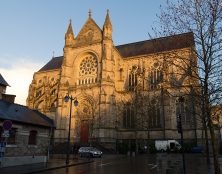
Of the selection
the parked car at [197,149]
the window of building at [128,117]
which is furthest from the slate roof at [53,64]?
the parked car at [197,149]

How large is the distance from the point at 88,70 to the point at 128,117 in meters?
11.6

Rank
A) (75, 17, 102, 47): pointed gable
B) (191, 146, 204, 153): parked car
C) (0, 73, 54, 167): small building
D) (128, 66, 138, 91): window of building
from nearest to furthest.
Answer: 1. (0, 73, 54, 167): small building
2. (191, 146, 204, 153): parked car
3. (128, 66, 138, 91): window of building
4. (75, 17, 102, 47): pointed gable

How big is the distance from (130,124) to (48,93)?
→ 1937 centimetres

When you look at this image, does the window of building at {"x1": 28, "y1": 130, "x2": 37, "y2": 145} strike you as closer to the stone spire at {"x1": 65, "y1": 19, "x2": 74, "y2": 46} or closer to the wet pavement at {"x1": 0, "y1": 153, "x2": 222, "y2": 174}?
the wet pavement at {"x1": 0, "y1": 153, "x2": 222, "y2": 174}

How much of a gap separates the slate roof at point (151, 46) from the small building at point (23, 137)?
39.1ft

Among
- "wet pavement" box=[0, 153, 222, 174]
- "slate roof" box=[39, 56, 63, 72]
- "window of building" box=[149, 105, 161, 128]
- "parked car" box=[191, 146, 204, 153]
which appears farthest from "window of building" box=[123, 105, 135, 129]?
"slate roof" box=[39, 56, 63, 72]

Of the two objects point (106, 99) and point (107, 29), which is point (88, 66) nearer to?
point (107, 29)

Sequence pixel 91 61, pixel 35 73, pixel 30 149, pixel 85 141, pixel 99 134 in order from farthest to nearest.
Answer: pixel 35 73 < pixel 91 61 < pixel 85 141 < pixel 99 134 < pixel 30 149

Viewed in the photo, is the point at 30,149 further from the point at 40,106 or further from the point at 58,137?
the point at 40,106

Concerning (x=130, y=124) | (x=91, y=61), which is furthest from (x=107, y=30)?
(x=130, y=124)

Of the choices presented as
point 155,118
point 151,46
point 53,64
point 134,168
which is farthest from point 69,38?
point 134,168

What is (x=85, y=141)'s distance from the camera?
135ft

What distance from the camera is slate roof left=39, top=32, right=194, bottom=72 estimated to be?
13523mm

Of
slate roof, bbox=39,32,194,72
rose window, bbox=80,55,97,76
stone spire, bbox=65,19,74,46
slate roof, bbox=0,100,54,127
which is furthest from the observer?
stone spire, bbox=65,19,74,46
